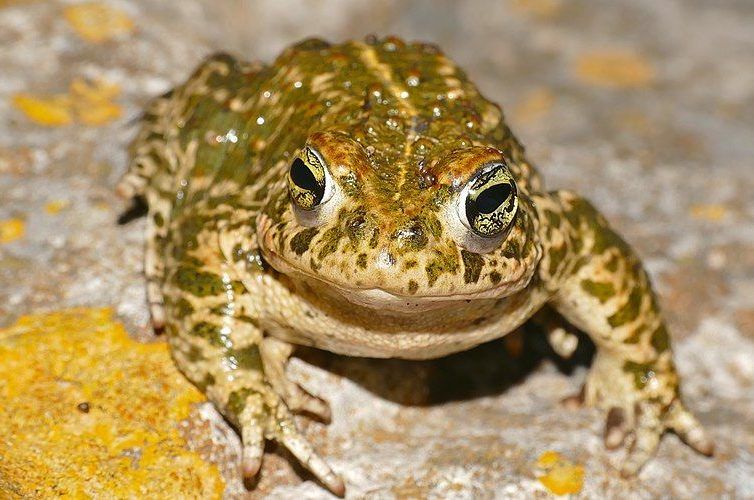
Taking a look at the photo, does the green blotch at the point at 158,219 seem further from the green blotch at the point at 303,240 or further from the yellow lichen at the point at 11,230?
the green blotch at the point at 303,240

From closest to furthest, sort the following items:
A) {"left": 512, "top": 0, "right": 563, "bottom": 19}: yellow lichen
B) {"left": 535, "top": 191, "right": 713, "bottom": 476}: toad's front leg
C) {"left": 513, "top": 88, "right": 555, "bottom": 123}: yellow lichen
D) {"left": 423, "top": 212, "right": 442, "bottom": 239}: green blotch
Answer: {"left": 423, "top": 212, "right": 442, "bottom": 239}: green blotch < {"left": 535, "top": 191, "right": 713, "bottom": 476}: toad's front leg < {"left": 513, "top": 88, "right": 555, "bottom": 123}: yellow lichen < {"left": 512, "top": 0, "right": 563, "bottom": 19}: yellow lichen

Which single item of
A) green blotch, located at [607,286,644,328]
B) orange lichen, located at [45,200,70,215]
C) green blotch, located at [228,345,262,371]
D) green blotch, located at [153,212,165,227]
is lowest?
orange lichen, located at [45,200,70,215]

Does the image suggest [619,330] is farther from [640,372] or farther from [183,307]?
[183,307]

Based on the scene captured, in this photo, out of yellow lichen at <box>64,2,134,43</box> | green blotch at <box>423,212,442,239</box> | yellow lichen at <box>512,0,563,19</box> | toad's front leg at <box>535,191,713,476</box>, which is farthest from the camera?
yellow lichen at <box>512,0,563,19</box>

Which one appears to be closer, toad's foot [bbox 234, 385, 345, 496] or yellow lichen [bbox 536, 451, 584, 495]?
toad's foot [bbox 234, 385, 345, 496]

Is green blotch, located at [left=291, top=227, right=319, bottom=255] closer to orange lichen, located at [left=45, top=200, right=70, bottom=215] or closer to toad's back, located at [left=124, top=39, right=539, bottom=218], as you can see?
toad's back, located at [left=124, top=39, right=539, bottom=218]

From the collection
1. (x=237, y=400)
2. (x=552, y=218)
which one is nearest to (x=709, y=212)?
(x=552, y=218)

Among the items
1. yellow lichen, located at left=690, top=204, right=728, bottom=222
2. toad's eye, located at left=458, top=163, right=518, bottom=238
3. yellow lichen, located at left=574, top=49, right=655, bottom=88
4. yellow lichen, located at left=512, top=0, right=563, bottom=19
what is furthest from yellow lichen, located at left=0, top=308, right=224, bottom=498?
yellow lichen, located at left=512, top=0, right=563, bottom=19
